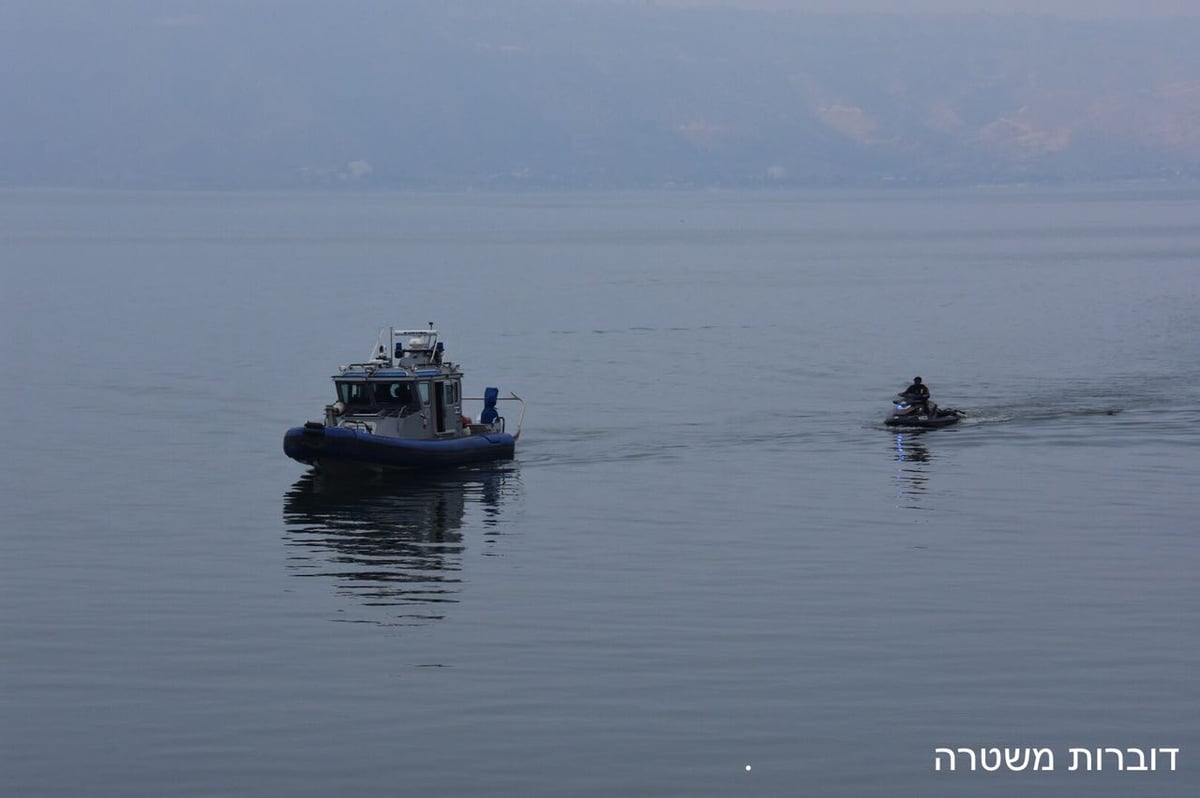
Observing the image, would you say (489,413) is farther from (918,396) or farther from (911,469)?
(918,396)

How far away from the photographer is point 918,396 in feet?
228

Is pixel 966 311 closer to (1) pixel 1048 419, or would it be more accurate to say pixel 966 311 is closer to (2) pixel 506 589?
(1) pixel 1048 419

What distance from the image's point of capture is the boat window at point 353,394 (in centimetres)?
6075

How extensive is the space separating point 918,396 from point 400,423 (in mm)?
19743

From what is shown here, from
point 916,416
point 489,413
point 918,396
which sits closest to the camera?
point 489,413

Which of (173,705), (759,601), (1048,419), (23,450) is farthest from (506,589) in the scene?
(1048,419)

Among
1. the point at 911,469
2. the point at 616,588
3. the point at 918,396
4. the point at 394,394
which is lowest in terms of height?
the point at 616,588

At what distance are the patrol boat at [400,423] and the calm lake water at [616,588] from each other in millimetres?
956

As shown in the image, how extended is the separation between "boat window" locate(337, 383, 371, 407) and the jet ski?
19.7 m

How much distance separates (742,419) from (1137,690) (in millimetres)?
41556

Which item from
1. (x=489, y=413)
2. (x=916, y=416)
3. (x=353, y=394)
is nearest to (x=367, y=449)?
(x=353, y=394)

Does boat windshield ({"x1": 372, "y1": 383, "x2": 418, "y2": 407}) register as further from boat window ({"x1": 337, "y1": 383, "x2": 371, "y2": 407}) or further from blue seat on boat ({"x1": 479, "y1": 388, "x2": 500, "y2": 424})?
blue seat on boat ({"x1": 479, "y1": 388, "x2": 500, "y2": 424})

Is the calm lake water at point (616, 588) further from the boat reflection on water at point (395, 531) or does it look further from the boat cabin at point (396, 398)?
the boat cabin at point (396, 398)

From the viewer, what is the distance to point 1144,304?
138000 millimetres
